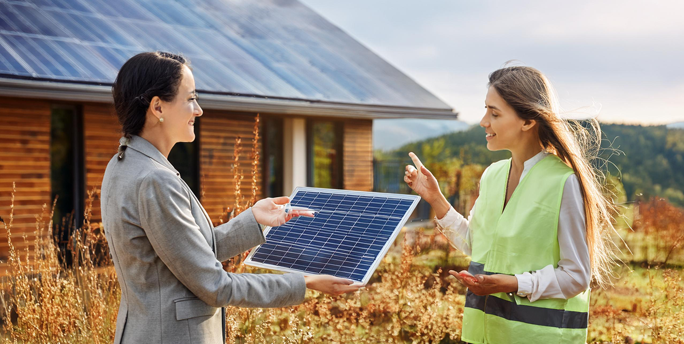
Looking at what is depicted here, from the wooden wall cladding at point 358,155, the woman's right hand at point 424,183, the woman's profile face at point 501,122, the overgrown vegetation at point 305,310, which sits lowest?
the overgrown vegetation at point 305,310

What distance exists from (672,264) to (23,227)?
882cm

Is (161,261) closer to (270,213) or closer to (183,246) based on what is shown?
(183,246)

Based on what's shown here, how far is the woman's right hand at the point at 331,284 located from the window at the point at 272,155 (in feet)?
33.5

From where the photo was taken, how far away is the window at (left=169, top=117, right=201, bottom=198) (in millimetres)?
10875

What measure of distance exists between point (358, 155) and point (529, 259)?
12.0 metres

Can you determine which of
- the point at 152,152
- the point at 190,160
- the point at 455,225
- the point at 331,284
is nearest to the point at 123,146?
the point at 152,152

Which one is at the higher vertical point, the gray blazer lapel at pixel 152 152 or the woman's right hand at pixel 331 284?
the gray blazer lapel at pixel 152 152

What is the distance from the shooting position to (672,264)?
26.0 ft

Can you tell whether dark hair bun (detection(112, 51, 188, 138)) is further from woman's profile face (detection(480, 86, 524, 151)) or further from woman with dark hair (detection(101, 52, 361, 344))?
woman's profile face (detection(480, 86, 524, 151))

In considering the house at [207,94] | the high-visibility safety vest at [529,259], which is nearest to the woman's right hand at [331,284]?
the high-visibility safety vest at [529,259]

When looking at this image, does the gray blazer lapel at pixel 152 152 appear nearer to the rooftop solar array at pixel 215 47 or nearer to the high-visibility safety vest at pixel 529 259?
the high-visibility safety vest at pixel 529 259

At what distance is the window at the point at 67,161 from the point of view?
30.2 feet

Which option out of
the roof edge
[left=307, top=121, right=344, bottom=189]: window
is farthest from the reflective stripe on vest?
[left=307, top=121, right=344, bottom=189]: window

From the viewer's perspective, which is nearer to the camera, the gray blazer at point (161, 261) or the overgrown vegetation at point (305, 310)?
the gray blazer at point (161, 261)
